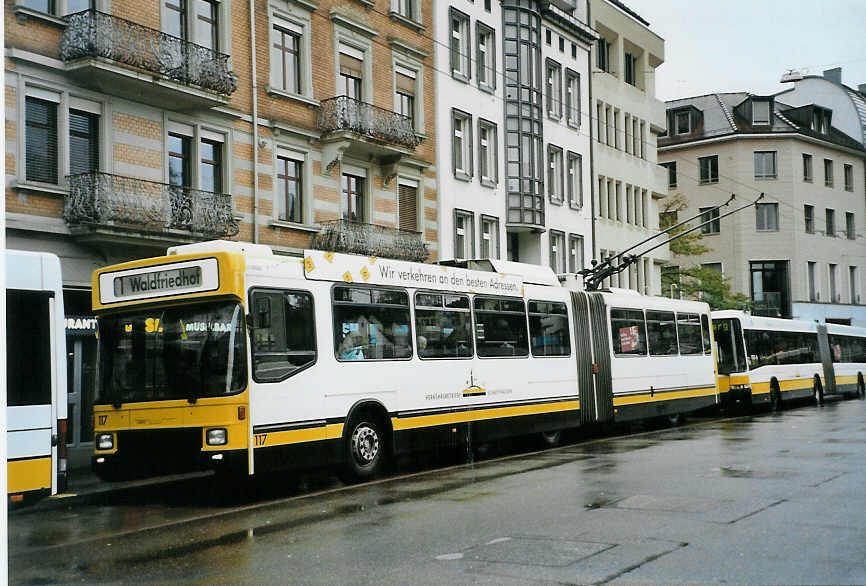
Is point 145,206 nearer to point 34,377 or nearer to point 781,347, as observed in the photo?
point 34,377

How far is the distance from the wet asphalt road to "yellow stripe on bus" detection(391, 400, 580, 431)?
30.6 inches

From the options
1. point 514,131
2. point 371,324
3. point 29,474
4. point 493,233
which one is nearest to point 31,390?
point 29,474

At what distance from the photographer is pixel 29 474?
33.9 ft

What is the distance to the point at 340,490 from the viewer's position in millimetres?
13352

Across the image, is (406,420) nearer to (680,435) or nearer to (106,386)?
(106,386)

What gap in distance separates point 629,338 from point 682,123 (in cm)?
4531

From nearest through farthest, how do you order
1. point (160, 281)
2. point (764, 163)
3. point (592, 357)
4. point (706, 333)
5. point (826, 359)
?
point (160, 281) → point (592, 357) → point (706, 333) → point (826, 359) → point (764, 163)

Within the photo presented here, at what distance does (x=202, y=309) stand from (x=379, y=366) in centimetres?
315

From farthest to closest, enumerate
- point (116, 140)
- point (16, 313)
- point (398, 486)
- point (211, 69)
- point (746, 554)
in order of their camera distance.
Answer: point (211, 69) < point (116, 140) < point (398, 486) < point (16, 313) < point (746, 554)

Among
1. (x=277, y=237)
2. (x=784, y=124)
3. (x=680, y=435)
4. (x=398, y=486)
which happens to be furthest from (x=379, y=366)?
(x=784, y=124)

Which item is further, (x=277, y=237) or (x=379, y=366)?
(x=277, y=237)

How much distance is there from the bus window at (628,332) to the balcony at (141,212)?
8627 millimetres

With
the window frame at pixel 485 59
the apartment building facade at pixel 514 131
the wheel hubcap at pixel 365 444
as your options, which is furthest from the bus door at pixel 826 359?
the wheel hubcap at pixel 365 444

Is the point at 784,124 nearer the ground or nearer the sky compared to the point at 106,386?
nearer the sky
